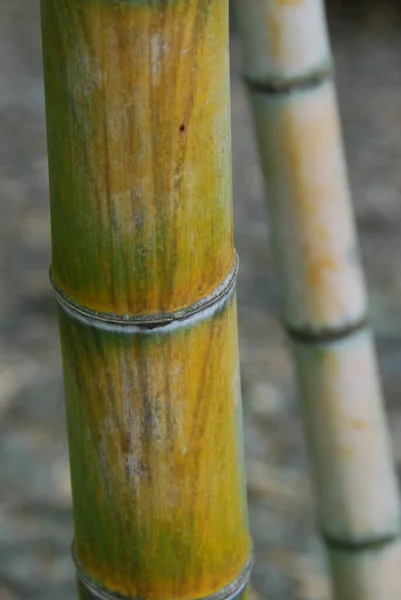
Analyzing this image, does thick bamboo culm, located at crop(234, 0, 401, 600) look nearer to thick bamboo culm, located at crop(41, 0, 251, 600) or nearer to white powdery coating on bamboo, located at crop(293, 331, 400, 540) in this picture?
white powdery coating on bamboo, located at crop(293, 331, 400, 540)

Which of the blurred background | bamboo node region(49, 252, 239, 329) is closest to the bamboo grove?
bamboo node region(49, 252, 239, 329)

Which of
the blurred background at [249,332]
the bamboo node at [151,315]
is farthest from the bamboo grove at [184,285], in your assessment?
the blurred background at [249,332]

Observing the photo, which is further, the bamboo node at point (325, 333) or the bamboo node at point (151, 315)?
the bamboo node at point (325, 333)

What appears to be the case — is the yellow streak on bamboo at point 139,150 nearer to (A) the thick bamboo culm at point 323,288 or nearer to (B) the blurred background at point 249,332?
(A) the thick bamboo culm at point 323,288

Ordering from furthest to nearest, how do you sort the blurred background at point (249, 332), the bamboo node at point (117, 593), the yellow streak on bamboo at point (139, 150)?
the blurred background at point (249, 332) → the bamboo node at point (117, 593) → the yellow streak on bamboo at point (139, 150)

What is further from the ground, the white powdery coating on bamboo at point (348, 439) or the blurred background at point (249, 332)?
the white powdery coating on bamboo at point (348, 439)

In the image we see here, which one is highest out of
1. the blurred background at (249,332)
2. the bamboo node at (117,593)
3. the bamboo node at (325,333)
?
the bamboo node at (325,333)
